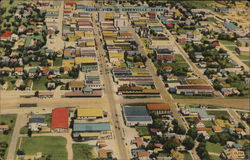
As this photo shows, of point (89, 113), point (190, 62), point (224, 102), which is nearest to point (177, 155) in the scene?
point (89, 113)

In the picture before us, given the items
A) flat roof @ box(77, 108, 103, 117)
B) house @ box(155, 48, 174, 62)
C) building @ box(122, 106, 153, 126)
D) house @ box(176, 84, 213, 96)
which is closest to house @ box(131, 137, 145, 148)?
building @ box(122, 106, 153, 126)

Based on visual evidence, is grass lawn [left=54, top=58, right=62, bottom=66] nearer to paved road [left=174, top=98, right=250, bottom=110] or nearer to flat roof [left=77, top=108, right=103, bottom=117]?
flat roof [left=77, top=108, right=103, bottom=117]

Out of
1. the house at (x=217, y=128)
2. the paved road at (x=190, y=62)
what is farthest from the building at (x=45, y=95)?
the paved road at (x=190, y=62)

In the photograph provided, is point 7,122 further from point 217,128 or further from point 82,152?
point 217,128

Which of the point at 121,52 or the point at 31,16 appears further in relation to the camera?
Result: the point at 31,16

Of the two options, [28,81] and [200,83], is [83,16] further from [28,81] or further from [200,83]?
[200,83]

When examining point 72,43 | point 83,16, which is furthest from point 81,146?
point 83,16

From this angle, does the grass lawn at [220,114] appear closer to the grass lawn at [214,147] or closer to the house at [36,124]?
the grass lawn at [214,147]
